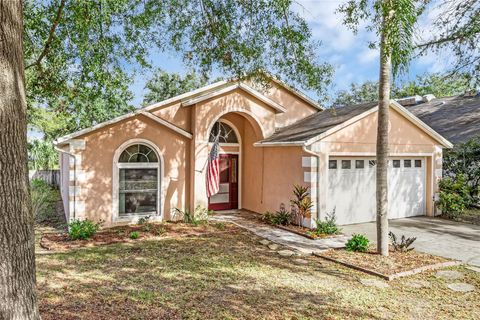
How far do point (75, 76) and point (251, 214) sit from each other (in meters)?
8.07

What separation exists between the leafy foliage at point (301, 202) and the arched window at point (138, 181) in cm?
485

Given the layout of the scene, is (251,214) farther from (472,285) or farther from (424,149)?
(472,285)

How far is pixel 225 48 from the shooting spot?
8.63 metres

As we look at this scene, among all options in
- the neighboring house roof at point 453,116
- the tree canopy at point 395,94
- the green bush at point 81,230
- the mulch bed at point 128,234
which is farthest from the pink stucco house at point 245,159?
the tree canopy at point 395,94

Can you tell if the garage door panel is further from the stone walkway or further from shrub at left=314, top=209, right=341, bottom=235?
the stone walkway

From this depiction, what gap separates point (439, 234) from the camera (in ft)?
33.4

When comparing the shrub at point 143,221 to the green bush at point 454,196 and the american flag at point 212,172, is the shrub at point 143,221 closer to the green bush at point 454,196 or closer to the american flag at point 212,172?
the american flag at point 212,172

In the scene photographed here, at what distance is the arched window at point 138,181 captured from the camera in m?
11.0

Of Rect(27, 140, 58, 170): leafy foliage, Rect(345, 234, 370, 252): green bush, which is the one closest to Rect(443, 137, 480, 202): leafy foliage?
Rect(345, 234, 370, 252): green bush

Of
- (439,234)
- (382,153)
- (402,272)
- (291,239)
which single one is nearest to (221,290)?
(402,272)

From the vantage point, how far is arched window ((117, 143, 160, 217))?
1103cm

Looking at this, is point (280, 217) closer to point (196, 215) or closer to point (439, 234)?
point (196, 215)

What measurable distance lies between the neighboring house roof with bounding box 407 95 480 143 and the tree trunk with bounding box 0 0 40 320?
18.3 meters

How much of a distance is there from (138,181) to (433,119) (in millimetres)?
17670
